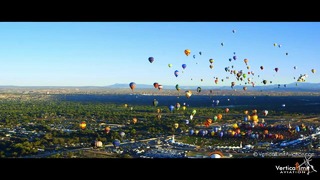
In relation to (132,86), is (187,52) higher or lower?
higher

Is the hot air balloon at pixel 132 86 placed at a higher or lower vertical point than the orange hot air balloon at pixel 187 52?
lower

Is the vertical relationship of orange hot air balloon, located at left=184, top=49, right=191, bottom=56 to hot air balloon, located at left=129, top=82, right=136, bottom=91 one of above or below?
above

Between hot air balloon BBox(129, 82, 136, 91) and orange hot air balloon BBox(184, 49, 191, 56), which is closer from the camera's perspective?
orange hot air balloon BBox(184, 49, 191, 56)

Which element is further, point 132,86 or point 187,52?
point 132,86

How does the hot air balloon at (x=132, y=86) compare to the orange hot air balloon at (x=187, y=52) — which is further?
the hot air balloon at (x=132, y=86)
